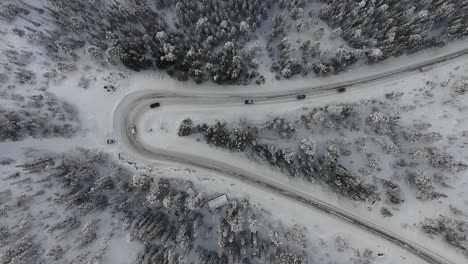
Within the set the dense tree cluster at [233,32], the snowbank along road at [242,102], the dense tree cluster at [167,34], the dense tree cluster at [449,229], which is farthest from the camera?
the dense tree cluster at [233,32]

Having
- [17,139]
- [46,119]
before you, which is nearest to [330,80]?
[46,119]

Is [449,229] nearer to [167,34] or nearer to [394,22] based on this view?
[394,22]

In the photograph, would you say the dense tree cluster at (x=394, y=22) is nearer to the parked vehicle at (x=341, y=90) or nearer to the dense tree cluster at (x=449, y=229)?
the parked vehicle at (x=341, y=90)

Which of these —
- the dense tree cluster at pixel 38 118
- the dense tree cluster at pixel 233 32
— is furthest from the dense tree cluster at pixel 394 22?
the dense tree cluster at pixel 38 118

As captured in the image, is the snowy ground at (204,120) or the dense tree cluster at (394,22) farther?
the dense tree cluster at (394,22)

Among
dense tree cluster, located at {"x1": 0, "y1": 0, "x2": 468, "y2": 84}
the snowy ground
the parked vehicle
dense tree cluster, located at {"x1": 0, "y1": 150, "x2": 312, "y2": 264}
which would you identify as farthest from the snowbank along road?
dense tree cluster, located at {"x1": 0, "y1": 150, "x2": 312, "y2": 264}

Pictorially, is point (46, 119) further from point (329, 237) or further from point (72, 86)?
point (329, 237)

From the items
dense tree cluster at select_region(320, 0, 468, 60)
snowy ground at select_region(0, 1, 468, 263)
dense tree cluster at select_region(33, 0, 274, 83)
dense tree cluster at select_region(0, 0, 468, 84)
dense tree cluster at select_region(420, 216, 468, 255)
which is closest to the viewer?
dense tree cluster at select_region(420, 216, 468, 255)

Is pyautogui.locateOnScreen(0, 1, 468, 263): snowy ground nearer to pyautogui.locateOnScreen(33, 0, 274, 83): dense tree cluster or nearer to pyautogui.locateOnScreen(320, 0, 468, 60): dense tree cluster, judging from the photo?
pyautogui.locateOnScreen(33, 0, 274, 83): dense tree cluster
